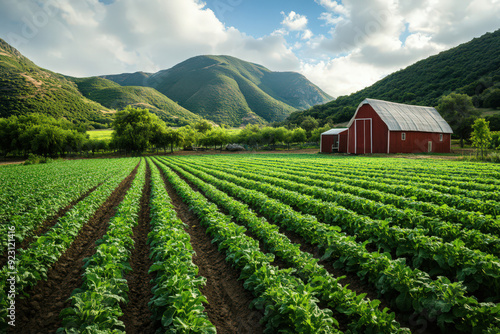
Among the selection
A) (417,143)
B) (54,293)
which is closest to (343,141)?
(417,143)

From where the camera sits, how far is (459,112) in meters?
55.2

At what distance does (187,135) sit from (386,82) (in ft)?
325

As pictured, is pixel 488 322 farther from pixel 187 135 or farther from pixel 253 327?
pixel 187 135

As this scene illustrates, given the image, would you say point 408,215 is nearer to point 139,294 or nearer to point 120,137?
point 139,294

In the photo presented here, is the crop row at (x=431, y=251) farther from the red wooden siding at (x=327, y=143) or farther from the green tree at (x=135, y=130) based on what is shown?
the green tree at (x=135, y=130)

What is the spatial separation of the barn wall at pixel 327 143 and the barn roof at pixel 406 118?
38.1ft

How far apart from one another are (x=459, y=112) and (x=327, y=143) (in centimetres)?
3408

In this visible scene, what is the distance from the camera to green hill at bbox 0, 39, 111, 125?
309ft

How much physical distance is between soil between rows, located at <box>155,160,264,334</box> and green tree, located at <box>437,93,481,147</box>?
69387mm

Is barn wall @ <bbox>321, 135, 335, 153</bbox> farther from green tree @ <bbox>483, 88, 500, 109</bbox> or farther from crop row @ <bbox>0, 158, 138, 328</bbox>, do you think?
green tree @ <bbox>483, 88, 500, 109</bbox>

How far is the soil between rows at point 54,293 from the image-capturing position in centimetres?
400

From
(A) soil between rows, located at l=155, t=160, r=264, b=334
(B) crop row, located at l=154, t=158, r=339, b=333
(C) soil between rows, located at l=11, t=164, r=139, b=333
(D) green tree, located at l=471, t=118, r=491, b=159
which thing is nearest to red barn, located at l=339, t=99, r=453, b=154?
(D) green tree, located at l=471, t=118, r=491, b=159

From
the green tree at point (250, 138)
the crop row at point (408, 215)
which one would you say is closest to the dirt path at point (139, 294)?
the crop row at point (408, 215)

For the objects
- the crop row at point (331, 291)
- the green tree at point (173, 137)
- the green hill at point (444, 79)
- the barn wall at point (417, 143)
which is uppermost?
the green hill at point (444, 79)
